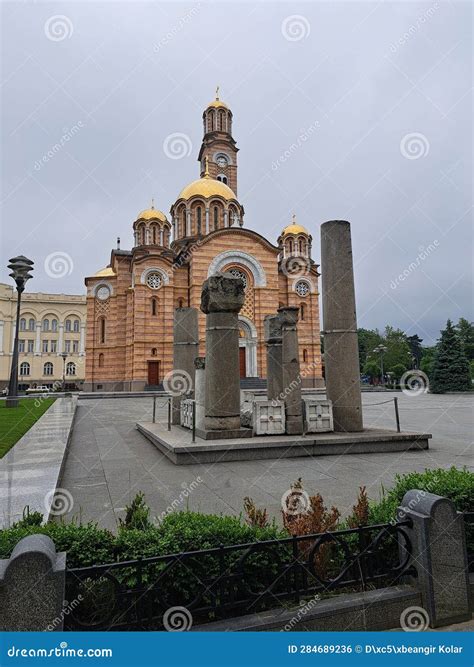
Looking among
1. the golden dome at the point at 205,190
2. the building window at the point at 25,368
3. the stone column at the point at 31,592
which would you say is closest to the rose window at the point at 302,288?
the golden dome at the point at 205,190

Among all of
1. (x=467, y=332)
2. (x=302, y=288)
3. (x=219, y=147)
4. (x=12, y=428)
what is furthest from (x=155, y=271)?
(x=467, y=332)

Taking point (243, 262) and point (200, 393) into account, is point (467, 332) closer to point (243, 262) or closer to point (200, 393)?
point (243, 262)

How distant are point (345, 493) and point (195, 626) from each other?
3391 millimetres

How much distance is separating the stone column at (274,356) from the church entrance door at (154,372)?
25.2 metres

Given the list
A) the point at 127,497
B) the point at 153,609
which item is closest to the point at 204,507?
Answer: the point at 127,497

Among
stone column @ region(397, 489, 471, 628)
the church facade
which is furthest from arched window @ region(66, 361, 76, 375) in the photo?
stone column @ region(397, 489, 471, 628)

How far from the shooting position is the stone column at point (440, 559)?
297cm

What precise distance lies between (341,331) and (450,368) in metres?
33.6

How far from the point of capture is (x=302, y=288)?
41.6 metres

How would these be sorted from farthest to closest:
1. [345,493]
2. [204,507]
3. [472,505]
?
[345,493] → [204,507] → [472,505]

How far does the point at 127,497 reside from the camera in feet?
18.2

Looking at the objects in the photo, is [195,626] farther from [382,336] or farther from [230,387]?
[382,336]

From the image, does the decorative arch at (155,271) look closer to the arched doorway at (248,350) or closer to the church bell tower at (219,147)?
the arched doorway at (248,350)

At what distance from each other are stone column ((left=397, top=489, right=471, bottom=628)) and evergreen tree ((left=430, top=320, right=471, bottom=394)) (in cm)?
3916
